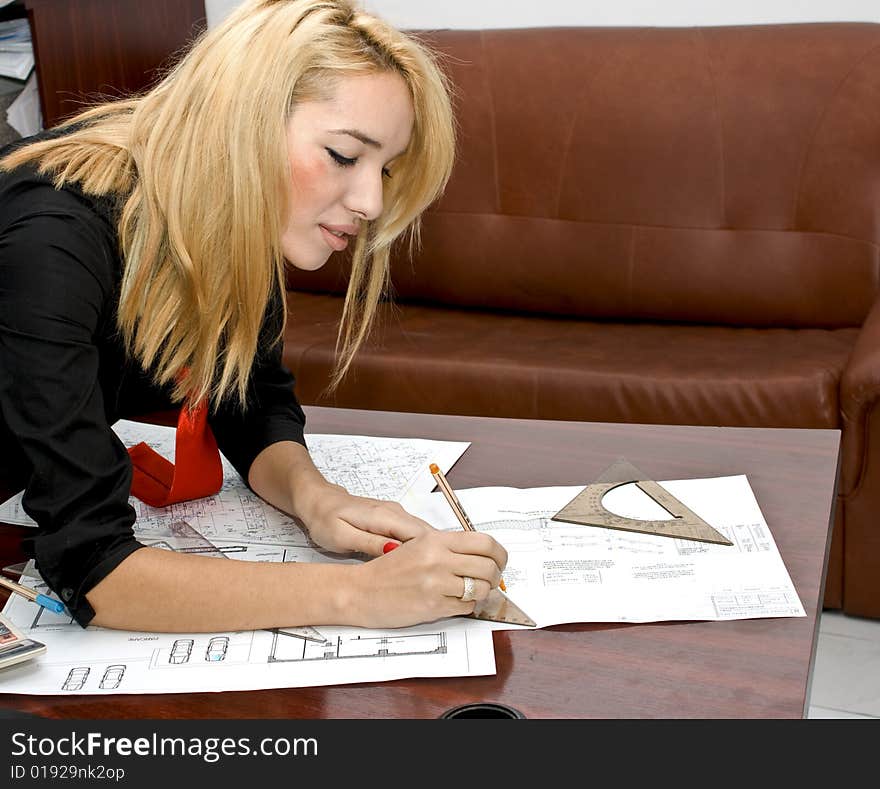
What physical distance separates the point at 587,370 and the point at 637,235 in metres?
0.51

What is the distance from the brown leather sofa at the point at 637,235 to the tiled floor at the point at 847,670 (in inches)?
16.5

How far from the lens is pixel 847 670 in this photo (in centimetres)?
207

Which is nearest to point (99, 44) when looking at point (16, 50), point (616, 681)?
point (16, 50)

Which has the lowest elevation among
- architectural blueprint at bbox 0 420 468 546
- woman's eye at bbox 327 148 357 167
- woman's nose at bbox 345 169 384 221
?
architectural blueprint at bbox 0 420 468 546

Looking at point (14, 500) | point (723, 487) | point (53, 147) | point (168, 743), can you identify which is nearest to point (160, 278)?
point (53, 147)

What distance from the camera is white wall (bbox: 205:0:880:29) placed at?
2.89 m

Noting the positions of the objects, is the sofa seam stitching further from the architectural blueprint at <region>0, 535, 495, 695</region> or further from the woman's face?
the architectural blueprint at <region>0, 535, 495, 695</region>

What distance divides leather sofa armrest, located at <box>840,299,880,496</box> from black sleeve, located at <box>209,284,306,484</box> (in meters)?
1.12

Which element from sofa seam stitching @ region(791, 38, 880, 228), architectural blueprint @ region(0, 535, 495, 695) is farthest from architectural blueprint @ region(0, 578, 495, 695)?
sofa seam stitching @ region(791, 38, 880, 228)

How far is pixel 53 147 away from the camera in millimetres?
1318

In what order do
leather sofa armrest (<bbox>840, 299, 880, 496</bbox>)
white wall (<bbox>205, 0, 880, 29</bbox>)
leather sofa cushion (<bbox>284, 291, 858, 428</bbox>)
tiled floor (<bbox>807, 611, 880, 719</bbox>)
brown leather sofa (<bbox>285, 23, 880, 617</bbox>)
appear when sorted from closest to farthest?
1. tiled floor (<bbox>807, 611, 880, 719</bbox>)
2. leather sofa armrest (<bbox>840, 299, 880, 496</bbox>)
3. leather sofa cushion (<bbox>284, 291, 858, 428</bbox>)
4. brown leather sofa (<bbox>285, 23, 880, 617</bbox>)
5. white wall (<bbox>205, 0, 880, 29</bbox>)

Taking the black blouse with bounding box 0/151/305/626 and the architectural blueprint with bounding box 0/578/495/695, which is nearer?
the architectural blueprint with bounding box 0/578/495/695

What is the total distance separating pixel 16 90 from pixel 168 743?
264 cm
